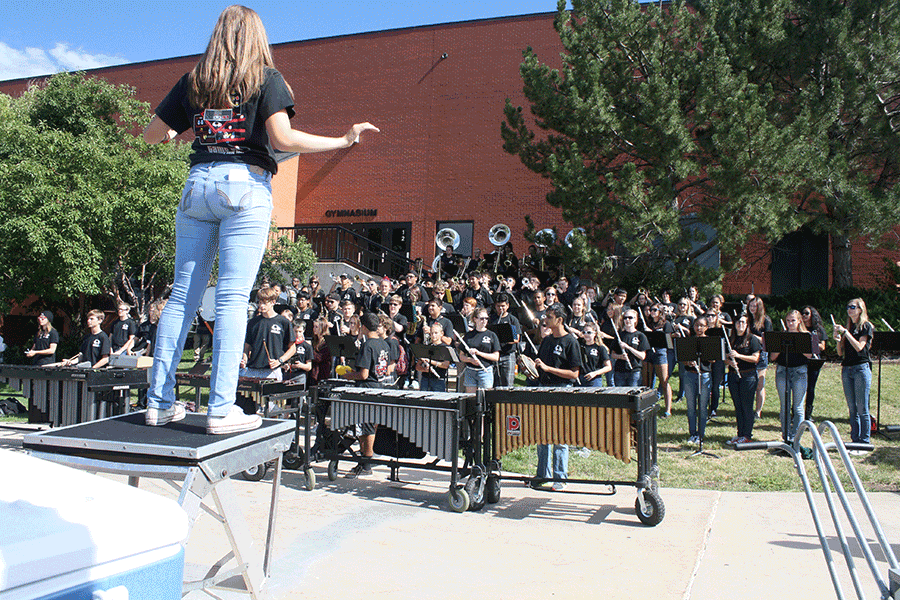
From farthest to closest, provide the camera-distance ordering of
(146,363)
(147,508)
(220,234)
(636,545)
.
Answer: (146,363) < (636,545) < (220,234) < (147,508)

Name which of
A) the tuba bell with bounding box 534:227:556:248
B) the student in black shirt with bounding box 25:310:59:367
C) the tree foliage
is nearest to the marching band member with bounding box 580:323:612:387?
the tree foliage

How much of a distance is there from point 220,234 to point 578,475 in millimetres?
6291

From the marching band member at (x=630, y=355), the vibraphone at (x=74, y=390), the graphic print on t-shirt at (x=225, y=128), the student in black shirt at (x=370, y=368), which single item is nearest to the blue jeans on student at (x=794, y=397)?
the marching band member at (x=630, y=355)

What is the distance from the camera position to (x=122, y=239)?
19141 mm

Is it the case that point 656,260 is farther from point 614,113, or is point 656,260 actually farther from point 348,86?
point 348,86

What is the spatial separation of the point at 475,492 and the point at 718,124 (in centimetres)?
1108

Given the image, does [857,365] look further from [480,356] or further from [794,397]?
[480,356]

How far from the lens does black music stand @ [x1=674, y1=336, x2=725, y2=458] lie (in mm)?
8969

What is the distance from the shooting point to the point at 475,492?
22.4 ft

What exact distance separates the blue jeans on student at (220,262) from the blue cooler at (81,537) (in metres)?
1.34

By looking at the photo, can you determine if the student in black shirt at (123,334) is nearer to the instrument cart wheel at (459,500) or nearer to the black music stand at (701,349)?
the instrument cart wheel at (459,500)

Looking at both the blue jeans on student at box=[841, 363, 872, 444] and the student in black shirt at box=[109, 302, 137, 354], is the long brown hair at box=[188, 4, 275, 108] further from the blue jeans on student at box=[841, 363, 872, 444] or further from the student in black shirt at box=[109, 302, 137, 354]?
the student in black shirt at box=[109, 302, 137, 354]

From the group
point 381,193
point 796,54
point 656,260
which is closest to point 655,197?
point 656,260

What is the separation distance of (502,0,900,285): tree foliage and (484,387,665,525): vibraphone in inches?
368
